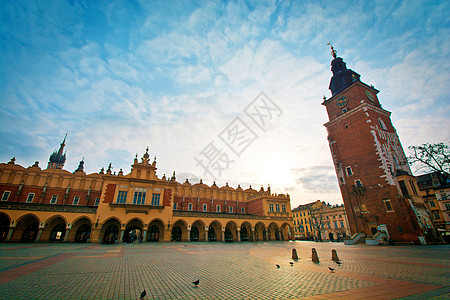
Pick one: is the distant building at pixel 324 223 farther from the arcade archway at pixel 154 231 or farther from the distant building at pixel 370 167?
the arcade archway at pixel 154 231

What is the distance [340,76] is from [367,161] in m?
18.6

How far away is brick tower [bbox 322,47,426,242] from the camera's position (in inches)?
995

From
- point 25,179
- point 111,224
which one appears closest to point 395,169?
point 111,224

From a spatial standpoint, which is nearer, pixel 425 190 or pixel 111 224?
pixel 111 224

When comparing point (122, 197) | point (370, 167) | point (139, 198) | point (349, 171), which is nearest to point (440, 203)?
point (349, 171)

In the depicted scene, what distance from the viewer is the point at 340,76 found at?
125ft

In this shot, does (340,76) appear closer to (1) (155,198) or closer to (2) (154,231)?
(1) (155,198)

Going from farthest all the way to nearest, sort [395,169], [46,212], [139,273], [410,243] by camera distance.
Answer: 1. [395,169]
2. [46,212]
3. [410,243]
4. [139,273]

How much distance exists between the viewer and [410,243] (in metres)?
23.5

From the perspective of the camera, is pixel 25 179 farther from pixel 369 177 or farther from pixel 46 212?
pixel 369 177

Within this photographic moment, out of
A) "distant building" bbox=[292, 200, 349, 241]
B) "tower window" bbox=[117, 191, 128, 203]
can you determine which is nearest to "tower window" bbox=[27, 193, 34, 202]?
"tower window" bbox=[117, 191, 128, 203]

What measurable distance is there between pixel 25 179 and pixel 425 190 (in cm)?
8012

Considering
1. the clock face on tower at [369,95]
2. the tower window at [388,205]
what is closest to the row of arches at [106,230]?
the tower window at [388,205]

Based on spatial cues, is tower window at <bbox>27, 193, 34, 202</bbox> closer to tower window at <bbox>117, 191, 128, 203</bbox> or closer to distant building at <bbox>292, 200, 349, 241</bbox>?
tower window at <bbox>117, 191, 128, 203</bbox>
